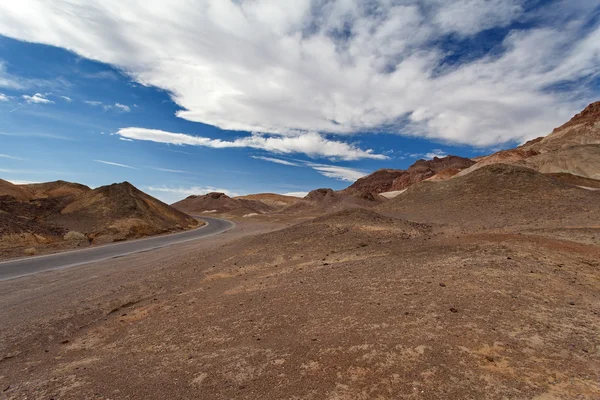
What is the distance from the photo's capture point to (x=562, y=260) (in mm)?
9859

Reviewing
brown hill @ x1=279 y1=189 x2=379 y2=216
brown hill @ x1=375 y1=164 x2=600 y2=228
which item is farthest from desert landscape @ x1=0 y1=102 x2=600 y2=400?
brown hill @ x1=279 y1=189 x2=379 y2=216

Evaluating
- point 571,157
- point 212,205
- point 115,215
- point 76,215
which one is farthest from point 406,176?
point 76,215

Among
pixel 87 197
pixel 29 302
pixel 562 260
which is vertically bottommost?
pixel 29 302

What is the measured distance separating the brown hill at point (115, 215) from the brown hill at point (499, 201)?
29.1m

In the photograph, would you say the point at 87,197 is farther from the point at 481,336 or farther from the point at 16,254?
the point at 481,336

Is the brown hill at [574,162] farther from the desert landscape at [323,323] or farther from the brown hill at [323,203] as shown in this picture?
the desert landscape at [323,323]

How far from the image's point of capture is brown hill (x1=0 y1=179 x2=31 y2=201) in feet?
137

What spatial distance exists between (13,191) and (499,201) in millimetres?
57069

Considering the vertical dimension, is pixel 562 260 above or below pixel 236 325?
above

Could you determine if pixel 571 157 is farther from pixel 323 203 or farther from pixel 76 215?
pixel 76 215

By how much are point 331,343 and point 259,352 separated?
1167 mm

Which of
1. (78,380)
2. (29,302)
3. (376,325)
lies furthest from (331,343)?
(29,302)

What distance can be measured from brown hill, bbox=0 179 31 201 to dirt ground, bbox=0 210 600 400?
39.5 m

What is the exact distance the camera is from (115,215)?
40.7m
